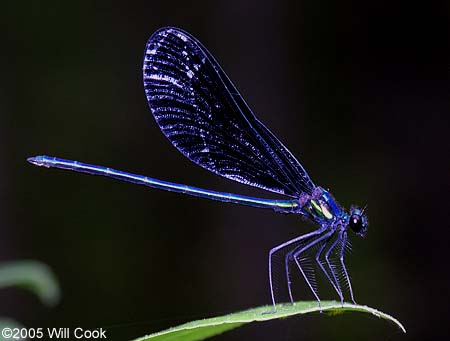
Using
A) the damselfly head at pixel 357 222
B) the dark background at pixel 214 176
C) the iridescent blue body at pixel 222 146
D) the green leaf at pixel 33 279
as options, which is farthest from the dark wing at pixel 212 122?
the dark background at pixel 214 176

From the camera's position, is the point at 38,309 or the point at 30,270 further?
the point at 38,309

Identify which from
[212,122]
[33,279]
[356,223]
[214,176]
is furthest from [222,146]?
[214,176]

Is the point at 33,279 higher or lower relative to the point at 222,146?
lower

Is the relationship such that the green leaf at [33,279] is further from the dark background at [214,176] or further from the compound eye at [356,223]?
the dark background at [214,176]

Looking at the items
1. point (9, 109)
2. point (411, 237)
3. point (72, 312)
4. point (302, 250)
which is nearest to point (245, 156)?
point (302, 250)

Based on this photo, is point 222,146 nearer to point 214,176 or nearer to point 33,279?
point 33,279

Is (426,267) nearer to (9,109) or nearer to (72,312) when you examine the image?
(72,312)

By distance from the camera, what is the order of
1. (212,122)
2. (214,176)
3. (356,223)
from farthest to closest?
(214,176)
(212,122)
(356,223)
